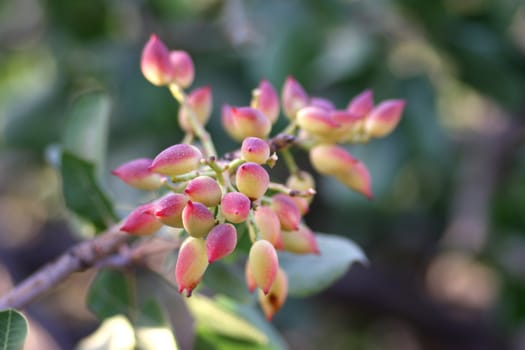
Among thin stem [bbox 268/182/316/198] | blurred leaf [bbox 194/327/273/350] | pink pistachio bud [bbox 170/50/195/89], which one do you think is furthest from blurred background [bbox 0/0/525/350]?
thin stem [bbox 268/182/316/198]

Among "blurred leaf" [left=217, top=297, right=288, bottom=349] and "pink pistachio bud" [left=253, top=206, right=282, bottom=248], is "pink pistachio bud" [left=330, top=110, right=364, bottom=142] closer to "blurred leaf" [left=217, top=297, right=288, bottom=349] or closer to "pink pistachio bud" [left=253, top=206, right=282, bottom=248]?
"pink pistachio bud" [left=253, top=206, right=282, bottom=248]

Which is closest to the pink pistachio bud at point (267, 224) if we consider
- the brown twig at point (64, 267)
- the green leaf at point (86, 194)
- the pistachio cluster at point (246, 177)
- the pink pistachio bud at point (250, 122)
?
the pistachio cluster at point (246, 177)

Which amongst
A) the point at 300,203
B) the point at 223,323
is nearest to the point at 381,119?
the point at 300,203

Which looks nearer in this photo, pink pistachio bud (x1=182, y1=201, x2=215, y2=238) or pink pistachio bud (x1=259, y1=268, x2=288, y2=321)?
pink pistachio bud (x1=182, y1=201, x2=215, y2=238)

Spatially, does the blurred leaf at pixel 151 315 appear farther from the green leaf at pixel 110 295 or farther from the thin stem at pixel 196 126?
the thin stem at pixel 196 126

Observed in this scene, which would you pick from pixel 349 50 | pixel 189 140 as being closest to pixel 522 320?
pixel 349 50

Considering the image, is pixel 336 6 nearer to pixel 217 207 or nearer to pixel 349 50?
pixel 349 50
